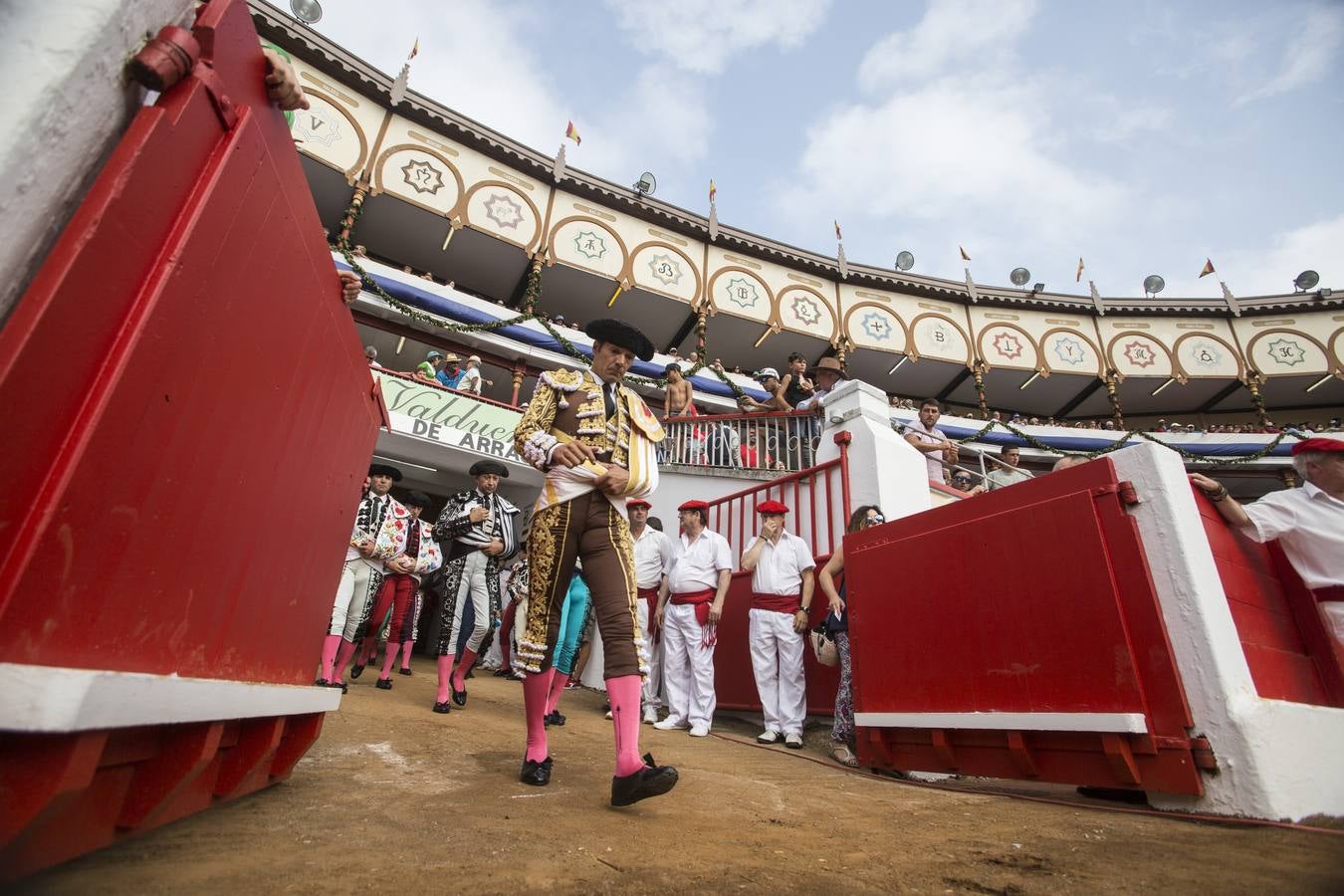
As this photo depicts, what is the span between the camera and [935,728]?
299cm

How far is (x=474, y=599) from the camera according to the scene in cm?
498

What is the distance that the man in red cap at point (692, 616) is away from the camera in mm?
5027

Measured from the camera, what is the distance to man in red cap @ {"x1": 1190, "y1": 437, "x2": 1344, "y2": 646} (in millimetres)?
2643

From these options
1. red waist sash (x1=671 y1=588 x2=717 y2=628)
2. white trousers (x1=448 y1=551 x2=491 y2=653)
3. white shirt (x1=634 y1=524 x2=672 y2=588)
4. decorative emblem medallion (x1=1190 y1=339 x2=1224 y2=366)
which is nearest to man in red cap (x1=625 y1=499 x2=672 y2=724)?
white shirt (x1=634 y1=524 x2=672 y2=588)

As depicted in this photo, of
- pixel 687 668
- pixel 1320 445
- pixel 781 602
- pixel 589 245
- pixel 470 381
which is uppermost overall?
pixel 589 245

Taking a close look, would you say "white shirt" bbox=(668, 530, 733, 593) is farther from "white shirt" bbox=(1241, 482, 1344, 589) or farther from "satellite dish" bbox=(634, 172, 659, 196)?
"satellite dish" bbox=(634, 172, 659, 196)

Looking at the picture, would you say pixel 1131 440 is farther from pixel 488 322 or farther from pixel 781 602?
pixel 781 602

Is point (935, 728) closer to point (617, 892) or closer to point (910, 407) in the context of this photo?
point (617, 892)

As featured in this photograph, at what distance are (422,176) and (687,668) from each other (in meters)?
12.7

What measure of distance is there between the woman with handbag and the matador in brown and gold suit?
6.23 ft

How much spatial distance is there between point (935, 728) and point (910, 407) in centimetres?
1773

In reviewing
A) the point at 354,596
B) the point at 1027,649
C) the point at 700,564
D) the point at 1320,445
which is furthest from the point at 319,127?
the point at 1320,445

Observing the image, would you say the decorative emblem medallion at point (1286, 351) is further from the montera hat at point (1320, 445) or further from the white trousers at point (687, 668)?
the white trousers at point (687, 668)

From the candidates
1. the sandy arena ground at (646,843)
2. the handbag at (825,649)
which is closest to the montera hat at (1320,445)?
the sandy arena ground at (646,843)
